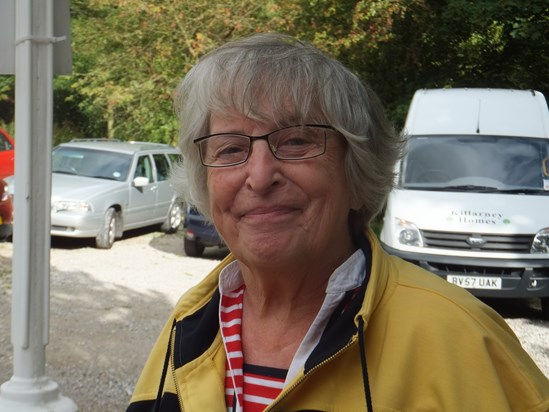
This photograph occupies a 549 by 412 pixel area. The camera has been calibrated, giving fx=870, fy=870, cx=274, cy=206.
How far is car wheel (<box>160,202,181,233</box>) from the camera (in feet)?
54.8

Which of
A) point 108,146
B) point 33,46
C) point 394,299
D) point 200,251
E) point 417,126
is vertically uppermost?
point 33,46

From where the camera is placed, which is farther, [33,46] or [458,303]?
[33,46]

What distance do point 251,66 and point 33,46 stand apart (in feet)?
8.84

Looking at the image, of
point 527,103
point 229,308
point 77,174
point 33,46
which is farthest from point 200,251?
point 229,308

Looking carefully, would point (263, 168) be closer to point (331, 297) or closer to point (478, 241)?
point (331, 297)

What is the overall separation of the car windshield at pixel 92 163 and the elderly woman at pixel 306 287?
42.0ft

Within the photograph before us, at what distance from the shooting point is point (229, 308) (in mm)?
2301

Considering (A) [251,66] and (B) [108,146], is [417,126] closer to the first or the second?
(B) [108,146]

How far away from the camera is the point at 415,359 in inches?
71.4

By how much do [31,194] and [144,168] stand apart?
11.4 meters

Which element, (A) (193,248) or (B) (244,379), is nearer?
(B) (244,379)

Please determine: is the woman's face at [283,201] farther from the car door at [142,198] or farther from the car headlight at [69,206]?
the car door at [142,198]

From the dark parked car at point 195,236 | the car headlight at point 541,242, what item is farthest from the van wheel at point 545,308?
the dark parked car at point 195,236

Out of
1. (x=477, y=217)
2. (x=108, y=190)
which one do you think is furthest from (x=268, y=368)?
(x=108, y=190)
